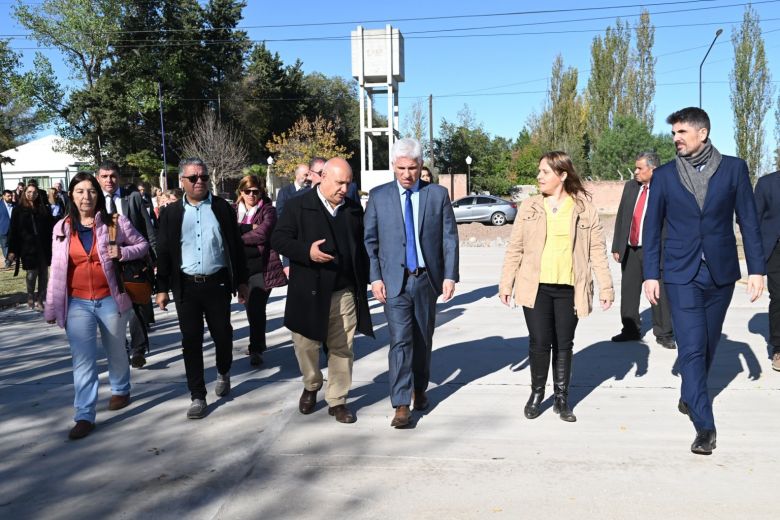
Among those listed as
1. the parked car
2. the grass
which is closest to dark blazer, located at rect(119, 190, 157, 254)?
the grass

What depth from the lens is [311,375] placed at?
4.99m

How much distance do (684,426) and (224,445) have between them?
3018 mm

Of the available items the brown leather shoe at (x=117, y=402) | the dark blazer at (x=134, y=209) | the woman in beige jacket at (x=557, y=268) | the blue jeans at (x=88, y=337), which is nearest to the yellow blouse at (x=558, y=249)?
the woman in beige jacket at (x=557, y=268)

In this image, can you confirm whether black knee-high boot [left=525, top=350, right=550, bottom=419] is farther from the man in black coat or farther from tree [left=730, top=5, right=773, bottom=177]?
tree [left=730, top=5, right=773, bottom=177]

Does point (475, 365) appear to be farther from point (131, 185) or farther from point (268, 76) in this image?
point (268, 76)

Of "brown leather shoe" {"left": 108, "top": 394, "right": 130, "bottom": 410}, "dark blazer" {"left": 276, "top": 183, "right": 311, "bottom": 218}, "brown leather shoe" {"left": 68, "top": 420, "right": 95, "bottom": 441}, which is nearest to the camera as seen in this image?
"brown leather shoe" {"left": 68, "top": 420, "right": 95, "bottom": 441}

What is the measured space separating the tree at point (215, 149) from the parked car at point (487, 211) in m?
22.3

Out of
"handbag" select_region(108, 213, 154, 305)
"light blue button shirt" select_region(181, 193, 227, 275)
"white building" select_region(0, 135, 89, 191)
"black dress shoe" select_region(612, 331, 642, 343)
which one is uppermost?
"white building" select_region(0, 135, 89, 191)

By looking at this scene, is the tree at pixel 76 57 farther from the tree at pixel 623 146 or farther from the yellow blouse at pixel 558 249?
the yellow blouse at pixel 558 249

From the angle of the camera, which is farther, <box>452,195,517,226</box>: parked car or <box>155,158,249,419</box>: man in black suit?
<box>452,195,517,226</box>: parked car

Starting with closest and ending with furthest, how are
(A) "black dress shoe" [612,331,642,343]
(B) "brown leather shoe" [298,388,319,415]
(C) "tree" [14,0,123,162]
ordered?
(B) "brown leather shoe" [298,388,319,415], (A) "black dress shoe" [612,331,642,343], (C) "tree" [14,0,123,162]

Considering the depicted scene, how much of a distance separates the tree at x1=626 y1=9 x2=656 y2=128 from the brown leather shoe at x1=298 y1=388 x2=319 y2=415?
51774mm

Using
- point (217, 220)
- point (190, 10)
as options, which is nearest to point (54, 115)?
point (190, 10)

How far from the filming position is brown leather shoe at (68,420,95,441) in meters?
4.54
